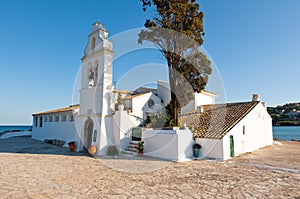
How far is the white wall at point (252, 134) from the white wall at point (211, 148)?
0.88 feet

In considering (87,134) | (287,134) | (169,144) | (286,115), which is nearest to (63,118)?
(87,134)

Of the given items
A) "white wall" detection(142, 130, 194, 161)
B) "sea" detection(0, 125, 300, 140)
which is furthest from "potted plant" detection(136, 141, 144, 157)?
"sea" detection(0, 125, 300, 140)

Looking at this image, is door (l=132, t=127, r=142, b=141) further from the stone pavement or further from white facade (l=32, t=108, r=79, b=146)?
white facade (l=32, t=108, r=79, b=146)

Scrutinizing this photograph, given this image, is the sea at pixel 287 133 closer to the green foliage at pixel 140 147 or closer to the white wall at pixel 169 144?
the white wall at pixel 169 144

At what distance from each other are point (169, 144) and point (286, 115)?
65.6 meters

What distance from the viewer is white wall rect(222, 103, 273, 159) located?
12.2 meters

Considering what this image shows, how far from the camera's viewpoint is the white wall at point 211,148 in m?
11.0

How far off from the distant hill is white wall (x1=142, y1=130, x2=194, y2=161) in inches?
2320

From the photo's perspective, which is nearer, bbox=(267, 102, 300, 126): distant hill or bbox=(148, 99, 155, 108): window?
bbox=(148, 99, 155, 108): window

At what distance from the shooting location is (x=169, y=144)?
37.1 ft

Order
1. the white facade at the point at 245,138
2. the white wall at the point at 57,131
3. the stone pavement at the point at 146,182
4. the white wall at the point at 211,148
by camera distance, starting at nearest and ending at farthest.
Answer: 1. the stone pavement at the point at 146,182
2. the white wall at the point at 211,148
3. the white facade at the point at 245,138
4. the white wall at the point at 57,131

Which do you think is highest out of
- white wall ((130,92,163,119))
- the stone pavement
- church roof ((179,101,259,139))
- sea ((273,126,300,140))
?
white wall ((130,92,163,119))

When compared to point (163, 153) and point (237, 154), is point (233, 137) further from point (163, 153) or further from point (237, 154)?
point (163, 153)

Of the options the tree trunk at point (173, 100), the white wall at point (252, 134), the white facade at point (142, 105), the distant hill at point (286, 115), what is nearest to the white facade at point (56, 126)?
the white facade at point (142, 105)
